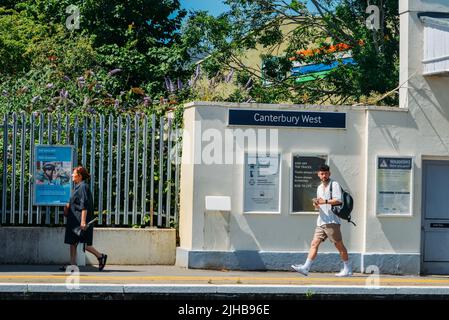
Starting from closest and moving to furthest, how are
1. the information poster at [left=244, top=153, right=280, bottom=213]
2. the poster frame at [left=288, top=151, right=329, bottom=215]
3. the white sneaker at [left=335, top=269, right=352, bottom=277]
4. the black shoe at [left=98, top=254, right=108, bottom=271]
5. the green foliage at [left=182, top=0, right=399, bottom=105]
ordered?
1. the black shoe at [left=98, top=254, right=108, bottom=271]
2. the white sneaker at [left=335, top=269, right=352, bottom=277]
3. the information poster at [left=244, top=153, right=280, bottom=213]
4. the poster frame at [left=288, top=151, right=329, bottom=215]
5. the green foliage at [left=182, top=0, right=399, bottom=105]

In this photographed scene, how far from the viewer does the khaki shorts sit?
17328 mm

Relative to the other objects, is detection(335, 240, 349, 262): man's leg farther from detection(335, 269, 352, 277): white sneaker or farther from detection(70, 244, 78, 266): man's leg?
detection(70, 244, 78, 266): man's leg

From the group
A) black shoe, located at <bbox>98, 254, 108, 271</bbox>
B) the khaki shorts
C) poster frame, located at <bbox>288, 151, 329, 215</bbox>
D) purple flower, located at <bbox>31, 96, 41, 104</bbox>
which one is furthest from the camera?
purple flower, located at <bbox>31, 96, 41, 104</bbox>

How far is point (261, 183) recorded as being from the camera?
18.6m

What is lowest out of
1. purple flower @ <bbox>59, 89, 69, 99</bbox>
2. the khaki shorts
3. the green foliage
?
the khaki shorts

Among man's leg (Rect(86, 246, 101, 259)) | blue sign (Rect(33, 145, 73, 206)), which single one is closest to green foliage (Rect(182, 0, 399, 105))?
blue sign (Rect(33, 145, 73, 206))

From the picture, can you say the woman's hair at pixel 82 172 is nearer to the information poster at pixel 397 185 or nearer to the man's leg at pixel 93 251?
the man's leg at pixel 93 251

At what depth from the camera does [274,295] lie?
15141 mm

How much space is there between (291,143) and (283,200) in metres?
1.00

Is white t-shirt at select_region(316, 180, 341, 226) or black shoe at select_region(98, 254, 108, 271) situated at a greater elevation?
white t-shirt at select_region(316, 180, 341, 226)

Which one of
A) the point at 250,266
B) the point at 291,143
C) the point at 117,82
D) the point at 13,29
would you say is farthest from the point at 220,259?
the point at 13,29

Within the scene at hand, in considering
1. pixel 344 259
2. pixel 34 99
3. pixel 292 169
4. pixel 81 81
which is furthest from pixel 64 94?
pixel 344 259
